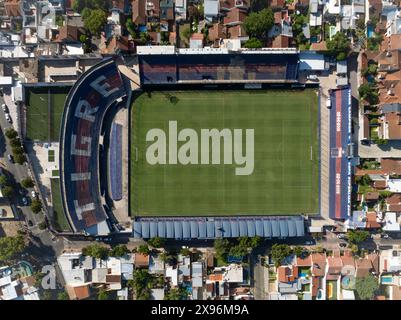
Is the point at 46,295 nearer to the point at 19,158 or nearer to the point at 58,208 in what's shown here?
the point at 58,208

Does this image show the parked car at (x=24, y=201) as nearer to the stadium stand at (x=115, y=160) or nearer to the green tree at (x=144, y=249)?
the stadium stand at (x=115, y=160)

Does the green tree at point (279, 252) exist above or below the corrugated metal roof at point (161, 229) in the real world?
below

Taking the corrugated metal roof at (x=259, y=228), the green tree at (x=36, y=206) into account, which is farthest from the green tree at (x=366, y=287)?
the green tree at (x=36, y=206)

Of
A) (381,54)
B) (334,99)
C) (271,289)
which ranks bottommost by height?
(271,289)

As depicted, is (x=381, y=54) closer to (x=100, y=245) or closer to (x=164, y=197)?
(x=164, y=197)
